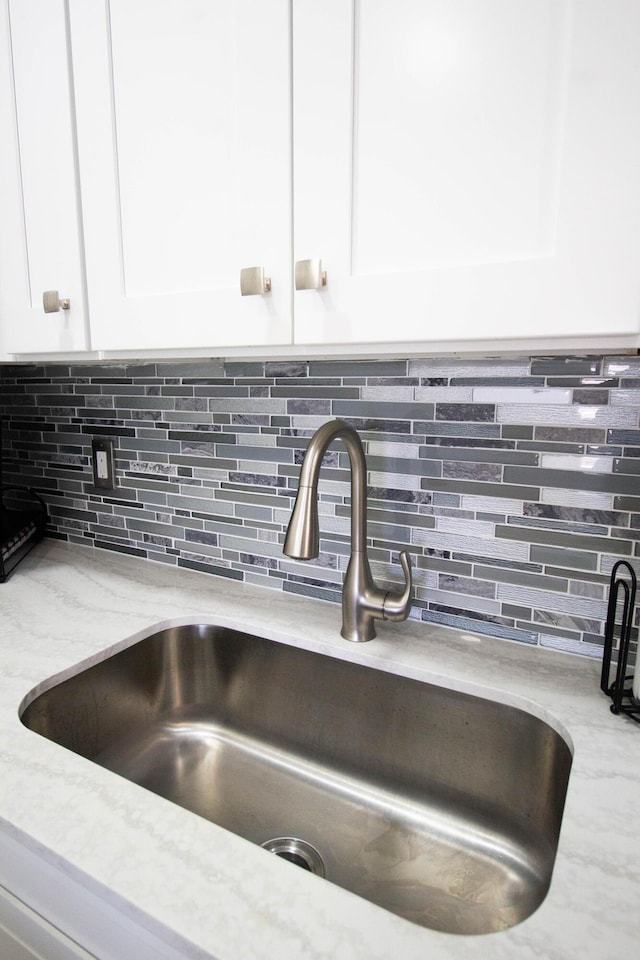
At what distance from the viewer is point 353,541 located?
938 mm

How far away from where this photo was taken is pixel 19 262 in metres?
1.01

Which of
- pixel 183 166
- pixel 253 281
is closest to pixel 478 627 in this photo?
pixel 253 281

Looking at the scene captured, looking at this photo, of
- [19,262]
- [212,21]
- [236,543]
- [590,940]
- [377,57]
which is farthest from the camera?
[236,543]

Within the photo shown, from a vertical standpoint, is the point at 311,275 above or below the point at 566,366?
above

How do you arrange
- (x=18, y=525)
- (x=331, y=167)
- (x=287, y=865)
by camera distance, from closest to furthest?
(x=287, y=865) → (x=331, y=167) → (x=18, y=525)

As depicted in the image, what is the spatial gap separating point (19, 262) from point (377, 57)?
2.36 feet

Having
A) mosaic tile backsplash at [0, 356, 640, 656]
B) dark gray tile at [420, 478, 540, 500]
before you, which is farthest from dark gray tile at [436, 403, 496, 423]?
dark gray tile at [420, 478, 540, 500]

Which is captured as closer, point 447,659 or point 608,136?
point 608,136

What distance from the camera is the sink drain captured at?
80cm

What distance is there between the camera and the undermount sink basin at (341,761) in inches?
30.1

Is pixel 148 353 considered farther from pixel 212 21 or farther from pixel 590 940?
pixel 590 940

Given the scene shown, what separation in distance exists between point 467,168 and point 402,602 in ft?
2.03

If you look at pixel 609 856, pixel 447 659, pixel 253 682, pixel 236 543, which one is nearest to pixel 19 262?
pixel 236 543

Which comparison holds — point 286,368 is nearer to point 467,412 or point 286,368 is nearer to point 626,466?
point 467,412
